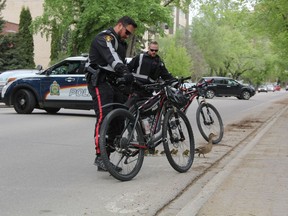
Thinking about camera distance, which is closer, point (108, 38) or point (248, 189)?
point (248, 189)

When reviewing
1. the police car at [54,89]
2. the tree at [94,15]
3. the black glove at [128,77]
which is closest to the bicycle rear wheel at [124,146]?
the black glove at [128,77]

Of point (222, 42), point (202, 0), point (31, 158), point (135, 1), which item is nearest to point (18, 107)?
point (31, 158)

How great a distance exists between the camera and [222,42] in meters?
67.6

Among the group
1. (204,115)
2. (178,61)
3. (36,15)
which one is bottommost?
(204,115)

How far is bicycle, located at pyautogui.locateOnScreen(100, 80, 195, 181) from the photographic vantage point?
598cm

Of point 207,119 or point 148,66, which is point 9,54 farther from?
point 148,66

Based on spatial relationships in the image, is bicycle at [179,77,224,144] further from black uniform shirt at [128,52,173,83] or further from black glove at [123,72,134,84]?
black glove at [123,72,134,84]

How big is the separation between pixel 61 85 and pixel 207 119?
6.81 metres

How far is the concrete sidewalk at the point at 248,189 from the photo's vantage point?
4.93 meters

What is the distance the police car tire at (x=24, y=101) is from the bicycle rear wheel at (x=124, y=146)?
10.00 meters

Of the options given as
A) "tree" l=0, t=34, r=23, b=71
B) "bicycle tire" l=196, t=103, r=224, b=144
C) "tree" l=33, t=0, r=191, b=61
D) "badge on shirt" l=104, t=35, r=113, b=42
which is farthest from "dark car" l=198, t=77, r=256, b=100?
"badge on shirt" l=104, t=35, r=113, b=42

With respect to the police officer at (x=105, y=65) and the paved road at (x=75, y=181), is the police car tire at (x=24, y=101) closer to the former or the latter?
the paved road at (x=75, y=181)

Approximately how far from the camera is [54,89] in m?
15.2

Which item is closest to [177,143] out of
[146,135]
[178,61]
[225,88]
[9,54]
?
[146,135]
